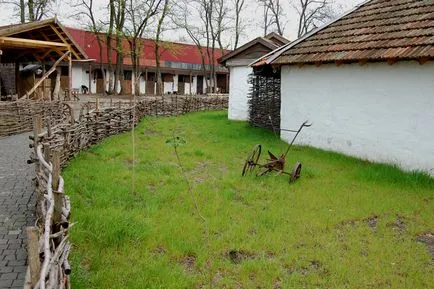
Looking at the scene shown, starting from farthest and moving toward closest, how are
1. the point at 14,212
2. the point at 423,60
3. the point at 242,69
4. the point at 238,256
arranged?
the point at 242,69
the point at 423,60
the point at 14,212
the point at 238,256

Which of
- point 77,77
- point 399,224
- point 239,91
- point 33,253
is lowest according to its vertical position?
point 399,224

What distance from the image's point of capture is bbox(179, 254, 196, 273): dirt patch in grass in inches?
192

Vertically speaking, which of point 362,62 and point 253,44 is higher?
point 253,44

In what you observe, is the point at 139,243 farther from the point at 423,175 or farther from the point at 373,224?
the point at 423,175

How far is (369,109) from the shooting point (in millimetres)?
10289

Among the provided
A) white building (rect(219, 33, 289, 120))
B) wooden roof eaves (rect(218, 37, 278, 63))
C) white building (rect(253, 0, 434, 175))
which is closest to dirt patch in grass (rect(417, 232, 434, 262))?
white building (rect(253, 0, 434, 175))

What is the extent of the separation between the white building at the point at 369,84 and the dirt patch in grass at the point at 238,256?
5.44 m

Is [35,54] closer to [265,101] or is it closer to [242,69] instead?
[242,69]

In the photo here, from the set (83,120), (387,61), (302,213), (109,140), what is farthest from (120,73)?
(302,213)

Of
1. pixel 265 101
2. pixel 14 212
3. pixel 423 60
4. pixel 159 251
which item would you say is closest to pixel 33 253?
pixel 159 251

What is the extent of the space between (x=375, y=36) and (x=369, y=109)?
5.97ft

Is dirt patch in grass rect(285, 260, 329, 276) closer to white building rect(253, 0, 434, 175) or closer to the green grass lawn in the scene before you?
the green grass lawn

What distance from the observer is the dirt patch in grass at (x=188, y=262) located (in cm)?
487

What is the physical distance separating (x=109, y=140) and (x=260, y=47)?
876 centimetres
